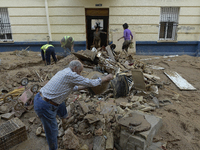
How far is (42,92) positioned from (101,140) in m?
1.58

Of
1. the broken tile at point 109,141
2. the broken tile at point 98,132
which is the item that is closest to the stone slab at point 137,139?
the broken tile at point 109,141

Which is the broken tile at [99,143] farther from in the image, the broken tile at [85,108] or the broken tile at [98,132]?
the broken tile at [85,108]

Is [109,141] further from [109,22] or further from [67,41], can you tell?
[109,22]

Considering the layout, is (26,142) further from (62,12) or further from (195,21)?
→ (195,21)

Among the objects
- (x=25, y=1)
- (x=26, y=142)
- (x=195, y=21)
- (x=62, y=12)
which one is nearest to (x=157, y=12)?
(x=195, y=21)

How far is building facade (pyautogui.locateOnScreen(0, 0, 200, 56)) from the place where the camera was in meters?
9.90

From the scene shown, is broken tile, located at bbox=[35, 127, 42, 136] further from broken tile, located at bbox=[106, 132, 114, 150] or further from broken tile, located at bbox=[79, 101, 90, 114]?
broken tile, located at bbox=[106, 132, 114, 150]

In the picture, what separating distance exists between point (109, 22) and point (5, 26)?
25.0 feet

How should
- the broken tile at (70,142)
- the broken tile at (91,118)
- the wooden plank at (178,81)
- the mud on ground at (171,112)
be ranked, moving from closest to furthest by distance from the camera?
1. the broken tile at (70,142)
2. the mud on ground at (171,112)
3. the broken tile at (91,118)
4. the wooden plank at (178,81)

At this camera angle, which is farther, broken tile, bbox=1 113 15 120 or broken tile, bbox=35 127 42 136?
broken tile, bbox=1 113 15 120

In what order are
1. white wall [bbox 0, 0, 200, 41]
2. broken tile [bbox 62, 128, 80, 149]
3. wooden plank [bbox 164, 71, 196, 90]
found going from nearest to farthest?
broken tile [bbox 62, 128, 80, 149], wooden plank [bbox 164, 71, 196, 90], white wall [bbox 0, 0, 200, 41]

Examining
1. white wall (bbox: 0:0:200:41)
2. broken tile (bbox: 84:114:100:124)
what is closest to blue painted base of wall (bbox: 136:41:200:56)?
white wall (bbox: 0:0:200:41)

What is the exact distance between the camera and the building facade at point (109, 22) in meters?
9.90

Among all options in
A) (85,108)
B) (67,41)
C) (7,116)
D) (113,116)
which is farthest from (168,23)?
(7,116)
